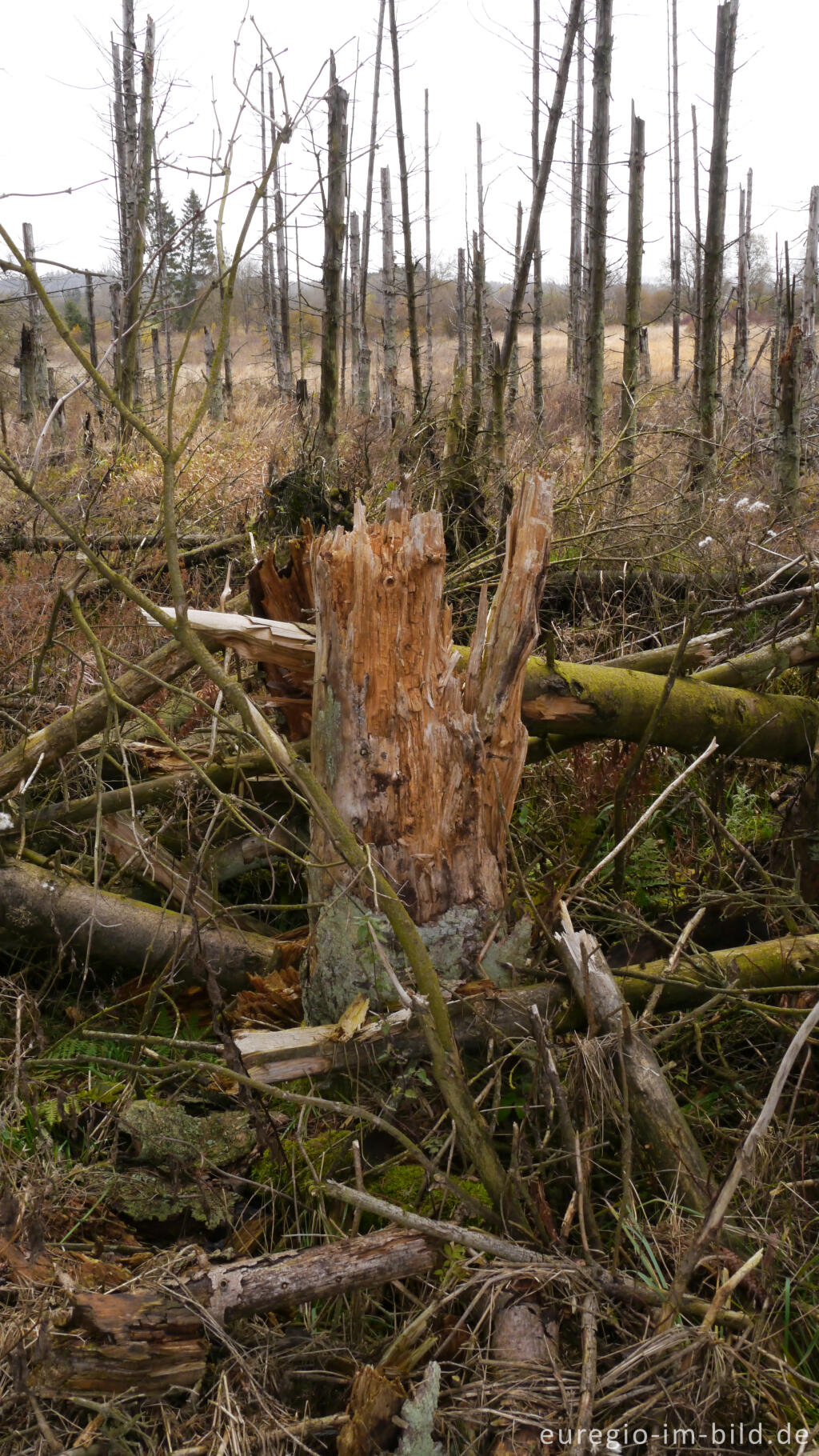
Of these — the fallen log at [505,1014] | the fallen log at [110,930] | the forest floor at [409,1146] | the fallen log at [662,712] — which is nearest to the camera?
the forest floor at [409,1146]

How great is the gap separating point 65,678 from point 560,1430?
3839 mm

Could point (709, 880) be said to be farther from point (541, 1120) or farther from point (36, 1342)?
point (36, 1342)

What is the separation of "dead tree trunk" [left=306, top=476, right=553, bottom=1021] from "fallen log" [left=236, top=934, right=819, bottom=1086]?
21 cm

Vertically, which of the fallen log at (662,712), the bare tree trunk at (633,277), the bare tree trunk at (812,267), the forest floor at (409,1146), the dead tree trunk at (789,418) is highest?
the bare tree trunk at (812,267)

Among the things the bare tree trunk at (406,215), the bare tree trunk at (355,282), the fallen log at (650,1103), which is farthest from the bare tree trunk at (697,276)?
the fallen log at (650,1103)

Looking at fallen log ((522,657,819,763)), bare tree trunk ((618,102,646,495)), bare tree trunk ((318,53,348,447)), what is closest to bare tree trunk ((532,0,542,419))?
bare tree trunk ((618,102,646,495))

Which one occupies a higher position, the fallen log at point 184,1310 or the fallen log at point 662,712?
the fallen log at point 662,712

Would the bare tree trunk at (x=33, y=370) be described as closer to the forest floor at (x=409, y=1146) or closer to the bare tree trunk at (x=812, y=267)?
the forest floor at (x=409, y=1146)

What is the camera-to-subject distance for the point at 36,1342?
172cm

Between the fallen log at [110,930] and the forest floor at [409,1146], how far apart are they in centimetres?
5

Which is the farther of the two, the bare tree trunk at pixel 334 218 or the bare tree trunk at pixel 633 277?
the bare tree trunk at pixel 633 277

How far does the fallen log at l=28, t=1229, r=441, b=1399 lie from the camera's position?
1.79 metres

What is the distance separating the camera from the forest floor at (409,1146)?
5.87 ft

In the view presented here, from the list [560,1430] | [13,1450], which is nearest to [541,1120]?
[560,1430]
